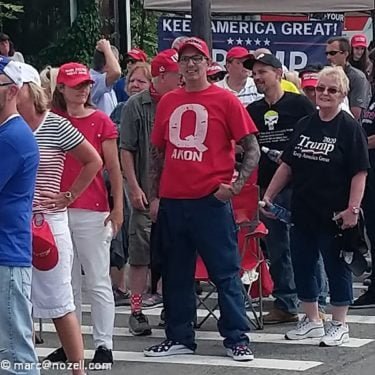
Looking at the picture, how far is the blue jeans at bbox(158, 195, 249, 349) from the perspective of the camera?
7.56 meters

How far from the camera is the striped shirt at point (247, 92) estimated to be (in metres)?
10.4

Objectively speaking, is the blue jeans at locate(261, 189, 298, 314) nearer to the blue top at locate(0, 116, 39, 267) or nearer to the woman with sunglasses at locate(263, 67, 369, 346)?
the woman with sunglasses at locate(263, 67, 369, 346)

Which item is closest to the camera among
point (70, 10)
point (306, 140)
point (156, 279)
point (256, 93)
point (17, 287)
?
point (17, 287)

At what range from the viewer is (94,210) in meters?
7.39

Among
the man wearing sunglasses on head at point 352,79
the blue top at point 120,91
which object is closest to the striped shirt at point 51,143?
the man wearing sunglasses on head at point 352,79

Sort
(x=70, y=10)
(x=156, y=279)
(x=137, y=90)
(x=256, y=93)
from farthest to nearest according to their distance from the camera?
(x=70, y=10)
(x=256, y=93)
(x=137, y=90)
(x=156, y=279)

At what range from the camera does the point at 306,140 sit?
800 cm

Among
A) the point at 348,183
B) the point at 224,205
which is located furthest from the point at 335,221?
the point at 224,205

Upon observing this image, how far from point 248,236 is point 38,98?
2.62 meters

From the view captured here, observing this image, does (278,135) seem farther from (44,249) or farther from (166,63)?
(44,249)

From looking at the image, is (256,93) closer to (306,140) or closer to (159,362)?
(306,140)

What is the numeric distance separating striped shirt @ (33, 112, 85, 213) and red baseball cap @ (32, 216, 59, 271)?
13.1 inches

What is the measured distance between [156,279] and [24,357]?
2.98 m

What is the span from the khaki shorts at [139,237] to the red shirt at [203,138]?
1298mm
